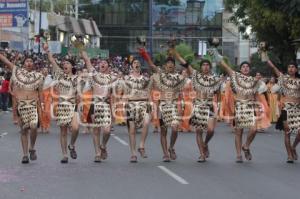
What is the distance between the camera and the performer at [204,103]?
14.0 metres

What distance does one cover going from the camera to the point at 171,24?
95.3 meters

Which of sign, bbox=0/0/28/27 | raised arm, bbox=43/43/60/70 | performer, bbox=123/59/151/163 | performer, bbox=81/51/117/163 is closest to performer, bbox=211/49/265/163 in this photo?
performer, bbox=123/59/151/163

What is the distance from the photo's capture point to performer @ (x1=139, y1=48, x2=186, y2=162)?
551 inches

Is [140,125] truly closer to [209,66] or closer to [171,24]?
[209,66]

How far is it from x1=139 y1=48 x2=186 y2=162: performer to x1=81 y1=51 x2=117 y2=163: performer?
2.67 ft

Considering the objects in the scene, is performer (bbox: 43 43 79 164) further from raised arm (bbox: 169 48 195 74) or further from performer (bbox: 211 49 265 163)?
performer (bbox: 211 49 265 163)

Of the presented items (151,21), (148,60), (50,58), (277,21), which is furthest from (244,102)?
(151,21)

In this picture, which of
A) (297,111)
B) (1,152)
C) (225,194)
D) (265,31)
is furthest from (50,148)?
(265,31)

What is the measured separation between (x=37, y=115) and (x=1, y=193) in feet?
11.5

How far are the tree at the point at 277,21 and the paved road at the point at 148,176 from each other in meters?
10.1

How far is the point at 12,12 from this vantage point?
3297cm

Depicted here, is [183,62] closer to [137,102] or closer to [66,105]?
[137,102]

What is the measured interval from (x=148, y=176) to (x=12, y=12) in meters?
22.4

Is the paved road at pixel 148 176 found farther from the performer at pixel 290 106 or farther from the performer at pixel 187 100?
the performer at pixel 187 100
